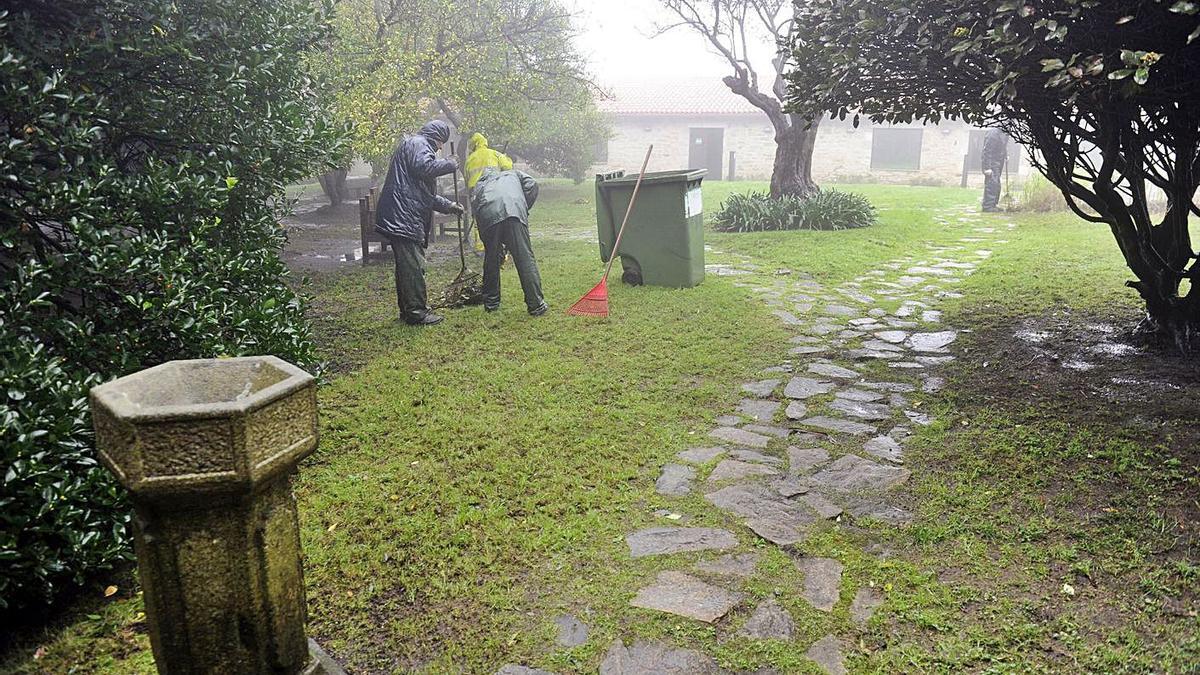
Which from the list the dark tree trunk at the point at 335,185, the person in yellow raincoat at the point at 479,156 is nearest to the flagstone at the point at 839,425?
the person in yellow raincoat at the point at 479,156

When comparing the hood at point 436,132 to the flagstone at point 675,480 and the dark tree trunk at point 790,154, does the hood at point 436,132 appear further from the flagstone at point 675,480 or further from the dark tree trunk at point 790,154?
the dark tree trunk at point 790,154

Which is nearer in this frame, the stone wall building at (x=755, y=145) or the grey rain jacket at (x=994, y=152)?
the grey rain jacket at (x=994, y=152)

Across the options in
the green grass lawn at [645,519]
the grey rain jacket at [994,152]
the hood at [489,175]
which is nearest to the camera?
the green grass lawn at [645,519]

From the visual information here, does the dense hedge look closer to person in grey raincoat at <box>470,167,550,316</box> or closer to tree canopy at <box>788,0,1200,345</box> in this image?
person in grey raincoat at <box>470,167,550,316</box>

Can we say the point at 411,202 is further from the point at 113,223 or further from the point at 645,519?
the point at 645,519

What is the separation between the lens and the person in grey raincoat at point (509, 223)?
7312mm

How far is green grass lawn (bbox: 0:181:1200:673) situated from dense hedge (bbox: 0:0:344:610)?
55 centimetres

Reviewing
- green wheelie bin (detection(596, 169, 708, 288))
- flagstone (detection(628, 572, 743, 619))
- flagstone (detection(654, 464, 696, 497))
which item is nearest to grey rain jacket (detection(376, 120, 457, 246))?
green wheelie bin (detection(596, 169, 708, 288))

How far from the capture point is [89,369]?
11.1ft

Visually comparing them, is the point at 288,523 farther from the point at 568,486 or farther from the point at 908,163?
the point at 908,163

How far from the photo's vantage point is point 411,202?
6934mm

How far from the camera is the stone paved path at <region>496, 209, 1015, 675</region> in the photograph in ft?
9.42

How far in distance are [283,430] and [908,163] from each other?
29.8m

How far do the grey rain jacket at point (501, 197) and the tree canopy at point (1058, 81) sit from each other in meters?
2.79
